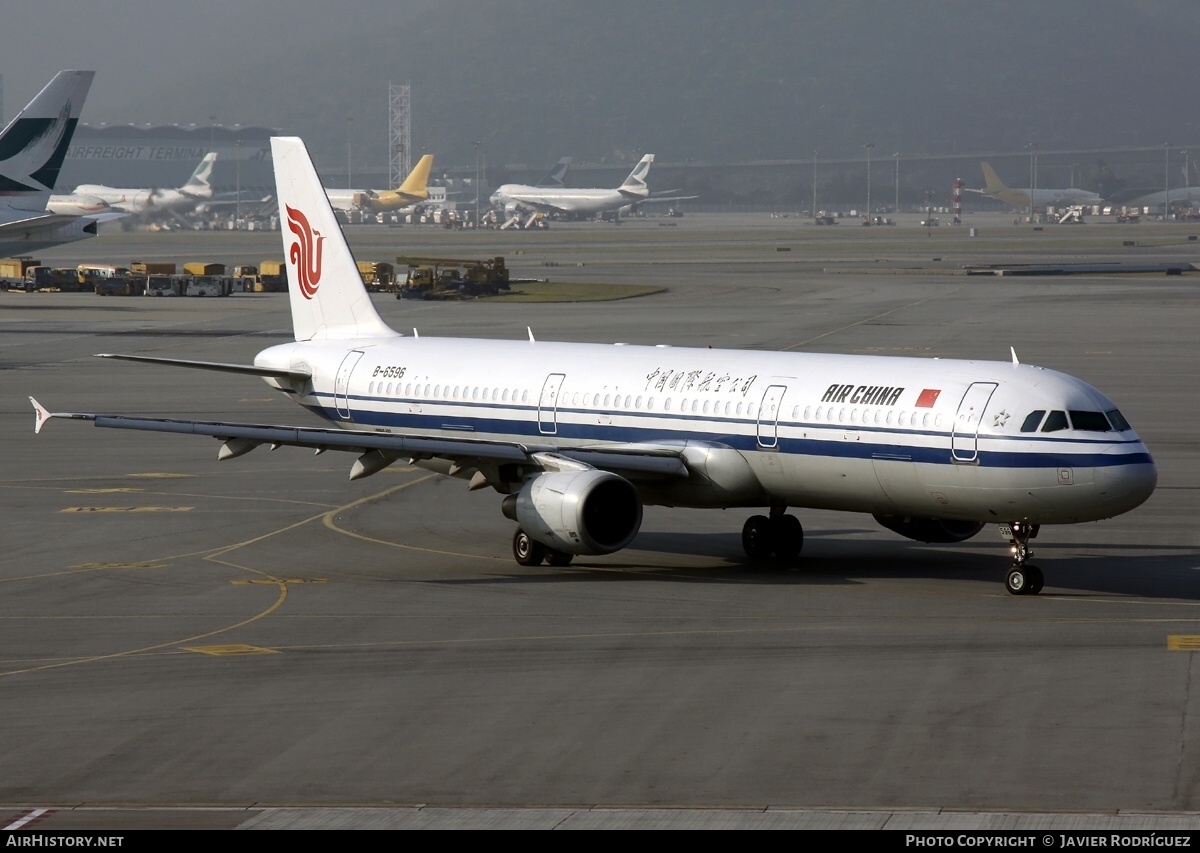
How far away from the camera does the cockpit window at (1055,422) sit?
3019 centimetres

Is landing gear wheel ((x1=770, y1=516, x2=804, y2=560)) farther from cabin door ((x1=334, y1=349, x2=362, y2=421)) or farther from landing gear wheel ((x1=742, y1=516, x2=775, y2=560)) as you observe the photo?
cabin door ((x1=334, y1=349, x2=362, y2=421))

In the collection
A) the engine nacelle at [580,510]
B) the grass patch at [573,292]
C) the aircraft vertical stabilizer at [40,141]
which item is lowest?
the grass patch at [573,292]

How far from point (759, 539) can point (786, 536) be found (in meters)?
0.59

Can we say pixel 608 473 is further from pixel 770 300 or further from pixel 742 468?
pixel 770 300

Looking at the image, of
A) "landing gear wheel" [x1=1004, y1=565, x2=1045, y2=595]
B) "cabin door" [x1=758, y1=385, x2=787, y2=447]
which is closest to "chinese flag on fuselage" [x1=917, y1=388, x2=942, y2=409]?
"cabin door" [x1=758, y1=385, x2=787, y2=447]

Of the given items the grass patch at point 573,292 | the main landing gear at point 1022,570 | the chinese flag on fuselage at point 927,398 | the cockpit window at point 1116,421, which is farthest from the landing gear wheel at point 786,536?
the grass patch at point 573,292

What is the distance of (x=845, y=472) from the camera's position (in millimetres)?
Result: 32281

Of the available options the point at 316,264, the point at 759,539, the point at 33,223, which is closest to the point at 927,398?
the point at 759,539

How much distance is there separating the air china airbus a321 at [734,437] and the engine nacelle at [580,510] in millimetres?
40

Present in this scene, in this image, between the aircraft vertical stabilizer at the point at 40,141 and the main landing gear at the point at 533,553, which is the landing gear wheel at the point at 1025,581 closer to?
the main landing gear at the point at 533,553

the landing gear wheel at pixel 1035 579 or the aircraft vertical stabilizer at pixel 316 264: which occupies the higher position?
the aircraft vertical stabilizer at pixel 316 264

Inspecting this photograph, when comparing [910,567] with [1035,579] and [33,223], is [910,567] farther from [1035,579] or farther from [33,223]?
[33,223]

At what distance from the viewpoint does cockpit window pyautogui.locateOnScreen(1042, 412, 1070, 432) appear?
99.0ft

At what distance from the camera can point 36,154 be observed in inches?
3378
